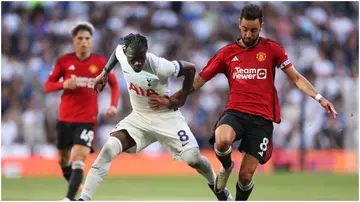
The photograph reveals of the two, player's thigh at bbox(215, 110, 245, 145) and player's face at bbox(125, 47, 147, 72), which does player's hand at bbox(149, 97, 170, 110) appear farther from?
player's thigh at bbox(215, 110, 245, 145)

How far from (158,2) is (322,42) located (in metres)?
4.98

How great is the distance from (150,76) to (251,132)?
1.37 m

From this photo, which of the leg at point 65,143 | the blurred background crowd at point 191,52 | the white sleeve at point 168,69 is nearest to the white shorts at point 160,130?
the white sleeve at point 168,69

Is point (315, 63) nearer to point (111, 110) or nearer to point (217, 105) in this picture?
point (217, 105)

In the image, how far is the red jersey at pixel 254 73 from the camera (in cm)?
997

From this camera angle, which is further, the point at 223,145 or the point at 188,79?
the point at 188,79

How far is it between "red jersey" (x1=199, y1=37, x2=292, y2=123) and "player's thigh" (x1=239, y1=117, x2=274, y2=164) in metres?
0.11

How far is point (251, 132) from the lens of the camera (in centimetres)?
1004

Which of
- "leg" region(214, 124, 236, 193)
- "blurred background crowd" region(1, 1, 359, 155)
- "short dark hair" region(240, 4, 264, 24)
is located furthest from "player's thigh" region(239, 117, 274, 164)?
"blurred background crowd" region(1, 1, 359, 155)

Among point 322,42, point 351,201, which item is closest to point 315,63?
point 322,42

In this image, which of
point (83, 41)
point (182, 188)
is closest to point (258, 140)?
point (83, 41)

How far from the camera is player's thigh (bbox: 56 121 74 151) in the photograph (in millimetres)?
12594

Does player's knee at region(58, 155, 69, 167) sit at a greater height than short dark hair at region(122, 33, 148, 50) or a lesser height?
lesser

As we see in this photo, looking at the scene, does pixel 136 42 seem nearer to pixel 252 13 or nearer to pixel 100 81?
pixel 100 81
